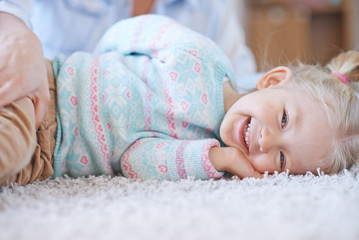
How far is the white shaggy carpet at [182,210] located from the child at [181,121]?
0.12 metres

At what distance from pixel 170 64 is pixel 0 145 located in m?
0.43

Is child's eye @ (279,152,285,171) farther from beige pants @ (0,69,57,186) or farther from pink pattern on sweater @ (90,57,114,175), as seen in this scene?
beige pants @ (0,69,57,186)

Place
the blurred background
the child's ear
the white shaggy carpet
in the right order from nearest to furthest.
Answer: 1. the white shaggy carpet
2. the child's ear
3. the blurred background

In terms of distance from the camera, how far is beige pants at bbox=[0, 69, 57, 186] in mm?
502

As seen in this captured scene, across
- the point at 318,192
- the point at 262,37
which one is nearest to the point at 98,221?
the point at 318,192

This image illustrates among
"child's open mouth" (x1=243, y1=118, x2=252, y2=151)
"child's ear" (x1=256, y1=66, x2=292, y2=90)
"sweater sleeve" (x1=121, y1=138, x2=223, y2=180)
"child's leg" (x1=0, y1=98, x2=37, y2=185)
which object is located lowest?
"sweater sleeve" (x1=121, y1=138, x2=223, y2=180)

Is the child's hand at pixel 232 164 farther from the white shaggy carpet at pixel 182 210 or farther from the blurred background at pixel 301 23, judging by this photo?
the blurred background at pixel 301 23

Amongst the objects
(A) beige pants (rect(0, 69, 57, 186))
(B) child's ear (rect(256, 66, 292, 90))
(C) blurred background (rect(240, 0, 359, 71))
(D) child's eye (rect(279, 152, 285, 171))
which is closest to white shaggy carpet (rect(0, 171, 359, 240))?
(A) beige pants (rect(0, 69, 57, 186))

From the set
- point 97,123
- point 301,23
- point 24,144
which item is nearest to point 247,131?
point 97,123

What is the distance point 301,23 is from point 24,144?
10.5ft

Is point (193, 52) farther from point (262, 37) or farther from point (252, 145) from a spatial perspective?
point (262, 37)

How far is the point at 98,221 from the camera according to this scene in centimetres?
40

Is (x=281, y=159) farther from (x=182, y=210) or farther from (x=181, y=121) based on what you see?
(x=182, y=210)

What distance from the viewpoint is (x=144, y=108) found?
793mm
